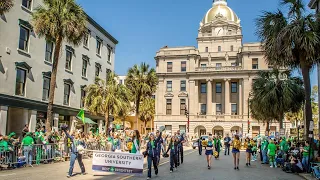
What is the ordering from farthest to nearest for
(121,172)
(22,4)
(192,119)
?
(192,119) → (22,4) → (121,172)

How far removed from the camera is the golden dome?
77331 millimetres

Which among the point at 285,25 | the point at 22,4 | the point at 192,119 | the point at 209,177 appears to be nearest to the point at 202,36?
the point at 192,119

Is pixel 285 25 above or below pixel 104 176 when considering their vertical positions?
above

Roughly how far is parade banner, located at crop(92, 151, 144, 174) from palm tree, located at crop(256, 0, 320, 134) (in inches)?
364

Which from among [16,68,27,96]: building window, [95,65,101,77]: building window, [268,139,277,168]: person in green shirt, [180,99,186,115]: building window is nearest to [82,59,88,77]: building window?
[95,65,101,77]: building window

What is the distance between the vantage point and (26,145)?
54.7 ft

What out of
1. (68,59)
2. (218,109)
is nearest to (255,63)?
(218,109)

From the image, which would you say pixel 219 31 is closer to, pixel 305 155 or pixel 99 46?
pixel 99 46

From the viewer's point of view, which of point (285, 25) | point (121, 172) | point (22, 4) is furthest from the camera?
point (22, 4)

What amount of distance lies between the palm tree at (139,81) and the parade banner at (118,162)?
92.7 feet

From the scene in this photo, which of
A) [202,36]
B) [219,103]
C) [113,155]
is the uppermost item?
[202,36]

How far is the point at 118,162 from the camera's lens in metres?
13.2

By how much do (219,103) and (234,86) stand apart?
4.18 m

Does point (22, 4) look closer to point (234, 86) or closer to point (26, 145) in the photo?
point (26, 145)
